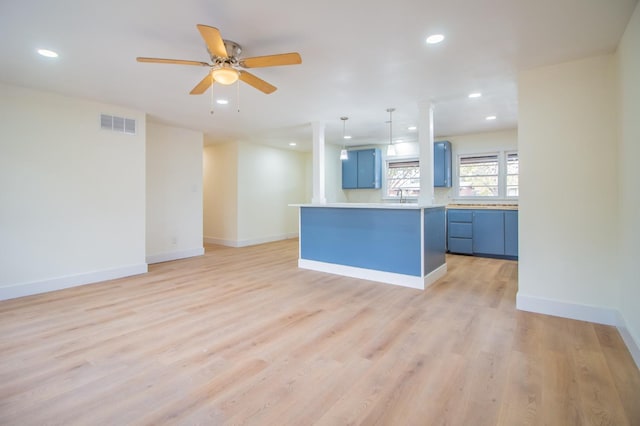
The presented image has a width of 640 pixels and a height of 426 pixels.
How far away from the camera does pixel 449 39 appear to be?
254 cm

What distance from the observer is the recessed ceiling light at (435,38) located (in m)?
2.48

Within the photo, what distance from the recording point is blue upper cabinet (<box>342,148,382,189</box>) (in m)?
7.50

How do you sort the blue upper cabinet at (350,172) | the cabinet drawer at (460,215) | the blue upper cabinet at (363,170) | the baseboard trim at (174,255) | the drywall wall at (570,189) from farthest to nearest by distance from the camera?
1. the blue upper cabinet at (350,172)
2. the blue upper cabinet at (363,170)
3. the cabinet drawer at (460,215)
4. the baseboard trim at (174,255)
5. the drywall wall at (570,189)

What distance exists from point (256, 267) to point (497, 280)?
3.65m

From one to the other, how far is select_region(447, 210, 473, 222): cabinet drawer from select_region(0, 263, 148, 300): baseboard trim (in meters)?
5.62

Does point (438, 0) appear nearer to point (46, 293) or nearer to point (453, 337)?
point (453, 337)

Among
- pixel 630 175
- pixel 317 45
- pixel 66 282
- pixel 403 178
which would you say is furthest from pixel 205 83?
pixel 403 178

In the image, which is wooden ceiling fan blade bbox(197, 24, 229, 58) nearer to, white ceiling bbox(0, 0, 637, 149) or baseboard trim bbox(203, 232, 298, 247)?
white ceiling bbox(0, 0, 637, 149)

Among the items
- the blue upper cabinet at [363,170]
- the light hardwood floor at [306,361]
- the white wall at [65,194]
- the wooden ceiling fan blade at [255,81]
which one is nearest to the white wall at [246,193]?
the blue upper cabinet at [363,170]

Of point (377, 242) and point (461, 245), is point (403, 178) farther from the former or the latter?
point (377, 242)

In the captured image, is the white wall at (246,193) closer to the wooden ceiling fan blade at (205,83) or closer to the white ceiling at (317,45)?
the white ceiling at (317,45)

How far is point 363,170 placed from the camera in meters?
7.66

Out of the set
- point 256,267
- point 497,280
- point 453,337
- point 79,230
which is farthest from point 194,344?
point 497,280

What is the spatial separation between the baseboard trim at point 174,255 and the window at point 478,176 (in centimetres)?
578
